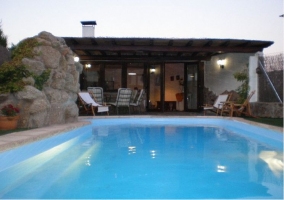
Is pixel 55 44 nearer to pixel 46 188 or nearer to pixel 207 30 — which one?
pixel 46 188

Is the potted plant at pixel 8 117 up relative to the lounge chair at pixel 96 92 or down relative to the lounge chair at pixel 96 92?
down

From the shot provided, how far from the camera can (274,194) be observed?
7.51ft

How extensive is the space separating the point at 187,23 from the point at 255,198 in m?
12.5

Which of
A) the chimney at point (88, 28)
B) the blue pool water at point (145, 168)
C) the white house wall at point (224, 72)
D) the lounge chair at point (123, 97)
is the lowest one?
the blue pool water at point (145, 168)

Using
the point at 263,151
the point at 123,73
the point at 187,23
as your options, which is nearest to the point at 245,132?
the point at 263,151

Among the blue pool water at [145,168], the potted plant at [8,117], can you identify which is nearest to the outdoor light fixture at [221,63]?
the blue pool water at [145,168]

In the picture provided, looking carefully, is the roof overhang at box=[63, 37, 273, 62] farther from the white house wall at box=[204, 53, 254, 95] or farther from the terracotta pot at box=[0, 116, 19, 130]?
the terracotta pot at box=[0, 116, 19, 130]

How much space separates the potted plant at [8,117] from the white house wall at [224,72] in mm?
8646

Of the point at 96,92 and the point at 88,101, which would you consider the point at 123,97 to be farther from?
the point at 88,101

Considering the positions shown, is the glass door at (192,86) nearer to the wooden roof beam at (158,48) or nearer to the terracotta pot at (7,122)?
the wooden roof beam at (158,48)

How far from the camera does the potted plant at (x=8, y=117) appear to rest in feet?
16.0

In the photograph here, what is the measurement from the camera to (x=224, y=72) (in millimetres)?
11555

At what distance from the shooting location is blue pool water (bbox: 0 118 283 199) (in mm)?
2418

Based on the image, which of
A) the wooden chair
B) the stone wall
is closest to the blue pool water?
the stone wall
